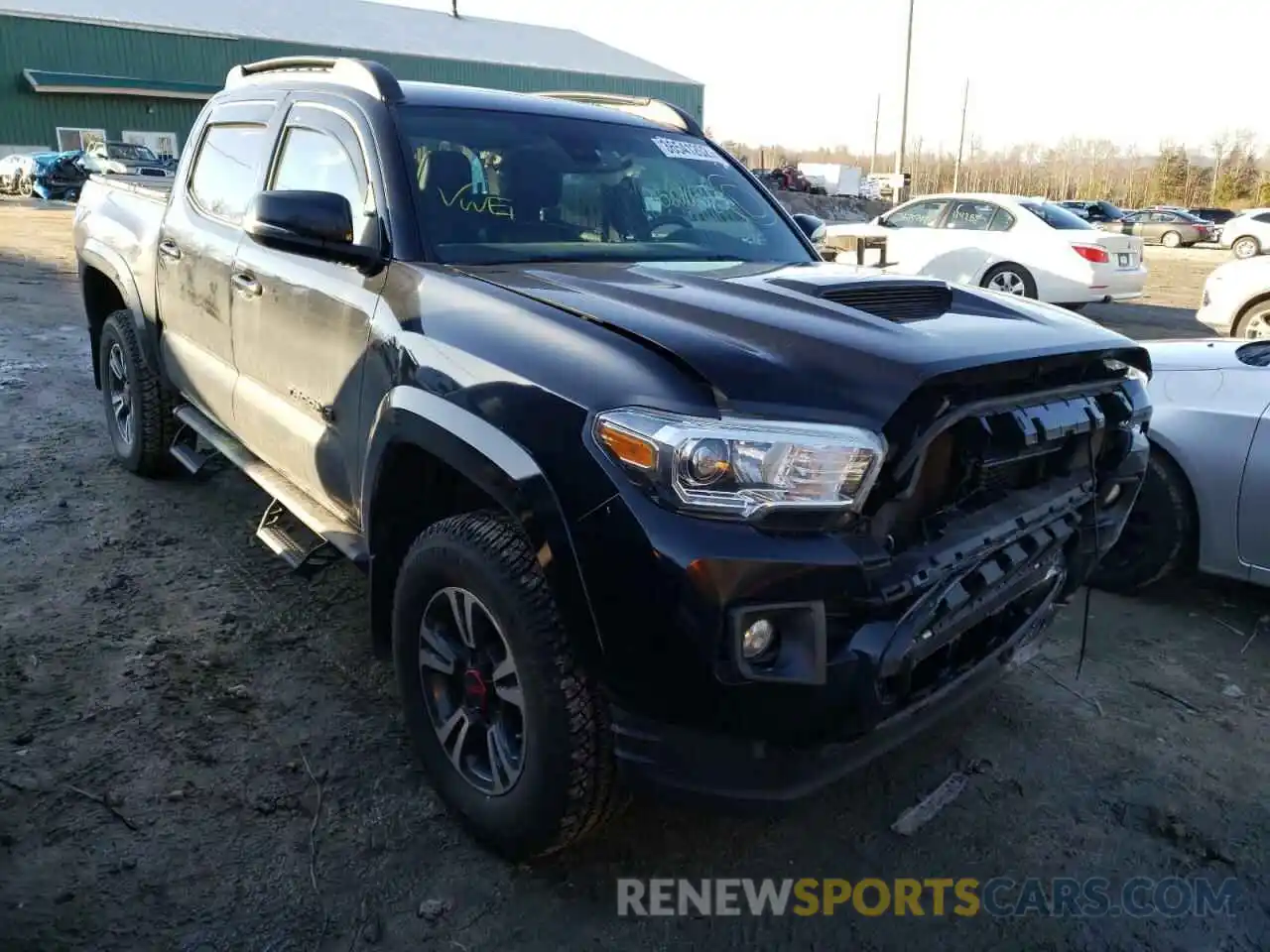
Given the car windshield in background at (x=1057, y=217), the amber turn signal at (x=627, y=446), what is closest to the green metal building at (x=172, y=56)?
the car windshield in background at (x=1057, y=217)

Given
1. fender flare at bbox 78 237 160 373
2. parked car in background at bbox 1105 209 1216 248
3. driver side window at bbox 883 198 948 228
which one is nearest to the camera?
fender flare at bbox 78 237 160 373

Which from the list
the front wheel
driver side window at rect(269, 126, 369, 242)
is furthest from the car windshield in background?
driver side window at rect(269, 126, 369, 242)

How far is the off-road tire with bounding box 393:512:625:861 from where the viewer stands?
7.11ft

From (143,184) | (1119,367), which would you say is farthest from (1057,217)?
(1119,367)

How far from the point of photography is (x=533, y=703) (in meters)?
2.20

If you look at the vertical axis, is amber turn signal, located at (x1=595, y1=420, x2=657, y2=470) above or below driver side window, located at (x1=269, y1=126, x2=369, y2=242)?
below

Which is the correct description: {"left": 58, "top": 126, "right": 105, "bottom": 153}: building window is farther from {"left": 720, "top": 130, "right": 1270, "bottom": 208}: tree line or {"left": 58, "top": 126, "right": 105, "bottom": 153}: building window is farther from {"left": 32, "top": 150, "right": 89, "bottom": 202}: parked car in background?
{"left": 720, "top": 130, "right": 1270, "bottom": 208}: tree line

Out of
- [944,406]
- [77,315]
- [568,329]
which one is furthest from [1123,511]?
[77,315]

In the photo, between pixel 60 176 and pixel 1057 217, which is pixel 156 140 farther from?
pixel 1057 217

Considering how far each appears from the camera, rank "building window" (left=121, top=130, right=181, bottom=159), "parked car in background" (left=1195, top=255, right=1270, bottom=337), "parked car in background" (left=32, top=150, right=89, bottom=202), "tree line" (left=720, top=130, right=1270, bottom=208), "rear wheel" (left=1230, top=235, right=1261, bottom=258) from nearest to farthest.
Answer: "parked car in background" (left=1195, top=255, right=1270, bottom=337) < "rear wheel" (left=1230, top=235, right=1261, bottom=258) < "parked car in background" (left=32, top=150, right=89, bottom=202) < "building window" (left=121, top=130, right=181, bottom=159) < "tree line" (left=720, top=130, right=1270, bottom=208)

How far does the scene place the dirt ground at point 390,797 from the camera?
2.38 metres

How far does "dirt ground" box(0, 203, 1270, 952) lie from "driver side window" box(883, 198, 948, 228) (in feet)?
30.4

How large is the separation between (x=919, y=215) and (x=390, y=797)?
11817 mm

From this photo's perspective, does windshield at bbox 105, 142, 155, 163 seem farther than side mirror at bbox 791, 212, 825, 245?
Yes
